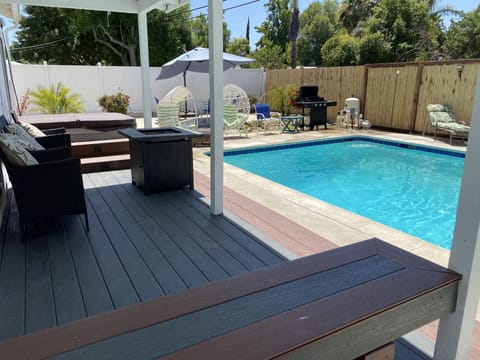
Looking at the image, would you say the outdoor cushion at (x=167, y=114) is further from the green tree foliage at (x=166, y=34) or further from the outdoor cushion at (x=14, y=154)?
the green tree foliage at (x=166, y=34)

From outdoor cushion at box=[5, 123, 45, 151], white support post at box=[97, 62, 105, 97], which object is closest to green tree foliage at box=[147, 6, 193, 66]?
white support post at box=[97, 62, 105, 97]

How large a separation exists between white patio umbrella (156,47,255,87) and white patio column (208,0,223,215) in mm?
5948

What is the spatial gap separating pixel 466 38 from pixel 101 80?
60.8ft

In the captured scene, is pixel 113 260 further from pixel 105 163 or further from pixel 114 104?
pixel 114 104

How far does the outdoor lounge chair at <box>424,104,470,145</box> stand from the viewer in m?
8.12

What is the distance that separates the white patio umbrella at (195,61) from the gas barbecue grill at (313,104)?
205cm

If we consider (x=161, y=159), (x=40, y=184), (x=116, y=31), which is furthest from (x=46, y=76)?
(x=40, y=184)

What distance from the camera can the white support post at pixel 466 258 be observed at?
1.30 metres

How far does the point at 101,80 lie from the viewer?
1318 centimetres

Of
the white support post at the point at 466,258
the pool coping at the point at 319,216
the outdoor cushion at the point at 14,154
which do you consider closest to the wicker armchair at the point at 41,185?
the outdoor cushion at the point at 14,154

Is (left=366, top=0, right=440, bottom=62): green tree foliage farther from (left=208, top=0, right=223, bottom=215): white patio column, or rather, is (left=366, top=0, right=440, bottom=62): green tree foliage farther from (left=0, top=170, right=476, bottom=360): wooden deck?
(left=0, top=170, right=476, bottom=360): wooden deck

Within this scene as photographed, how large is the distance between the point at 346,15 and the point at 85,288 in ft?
92.8

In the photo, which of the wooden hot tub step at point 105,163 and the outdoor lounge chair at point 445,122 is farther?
the outdoor lounge chair at point 445,122

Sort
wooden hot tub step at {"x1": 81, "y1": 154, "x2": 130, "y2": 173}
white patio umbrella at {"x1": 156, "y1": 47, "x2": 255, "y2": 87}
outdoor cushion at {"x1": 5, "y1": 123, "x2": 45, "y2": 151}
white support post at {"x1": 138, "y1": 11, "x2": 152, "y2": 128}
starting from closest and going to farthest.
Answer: outdoor cushion at {"x1": 5, "y1": 123, "x2": 45, "y2": 151}
wooden hot tub step at {"x1": 81, "y1": 154, "x2": 130, "y2": 173}
white support post at {"x1": 138, "y1": 11, "x2": 152, "y2": 128}
white patio umbrella at {"x1": 156, "y1": 47, "x2": 255, "y2": 87}
